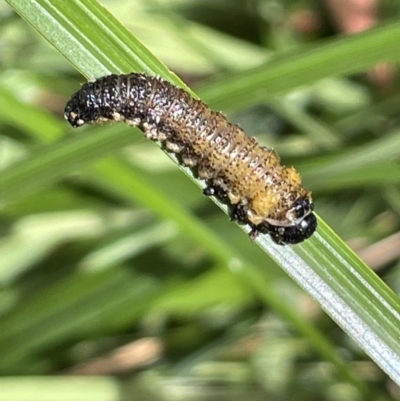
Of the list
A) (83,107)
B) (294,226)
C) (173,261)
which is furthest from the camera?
(173,261)

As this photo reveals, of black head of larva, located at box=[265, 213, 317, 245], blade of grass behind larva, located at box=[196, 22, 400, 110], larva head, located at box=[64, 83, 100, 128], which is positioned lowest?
black head of larva, located at box=[265, 213, 317, 245]

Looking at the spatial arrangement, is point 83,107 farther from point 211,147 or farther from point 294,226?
point 294,226

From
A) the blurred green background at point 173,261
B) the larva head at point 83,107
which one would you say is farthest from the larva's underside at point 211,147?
the blurred green background at point 173,261

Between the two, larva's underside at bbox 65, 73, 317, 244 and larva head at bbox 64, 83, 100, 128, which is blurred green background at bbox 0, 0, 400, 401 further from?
larva head at bbox 64, 83, 100, 128

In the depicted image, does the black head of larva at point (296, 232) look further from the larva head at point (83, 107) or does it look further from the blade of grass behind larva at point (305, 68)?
the larva head at point (83, 107)

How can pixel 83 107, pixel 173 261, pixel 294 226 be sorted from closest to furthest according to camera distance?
pixel 294 226 → pixel 83 107 → pixel 173 261

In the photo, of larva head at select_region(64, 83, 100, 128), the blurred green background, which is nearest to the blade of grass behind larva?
larva head at select_region(64, 83, 100, 128)

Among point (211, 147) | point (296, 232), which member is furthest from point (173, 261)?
point (296, 232)
